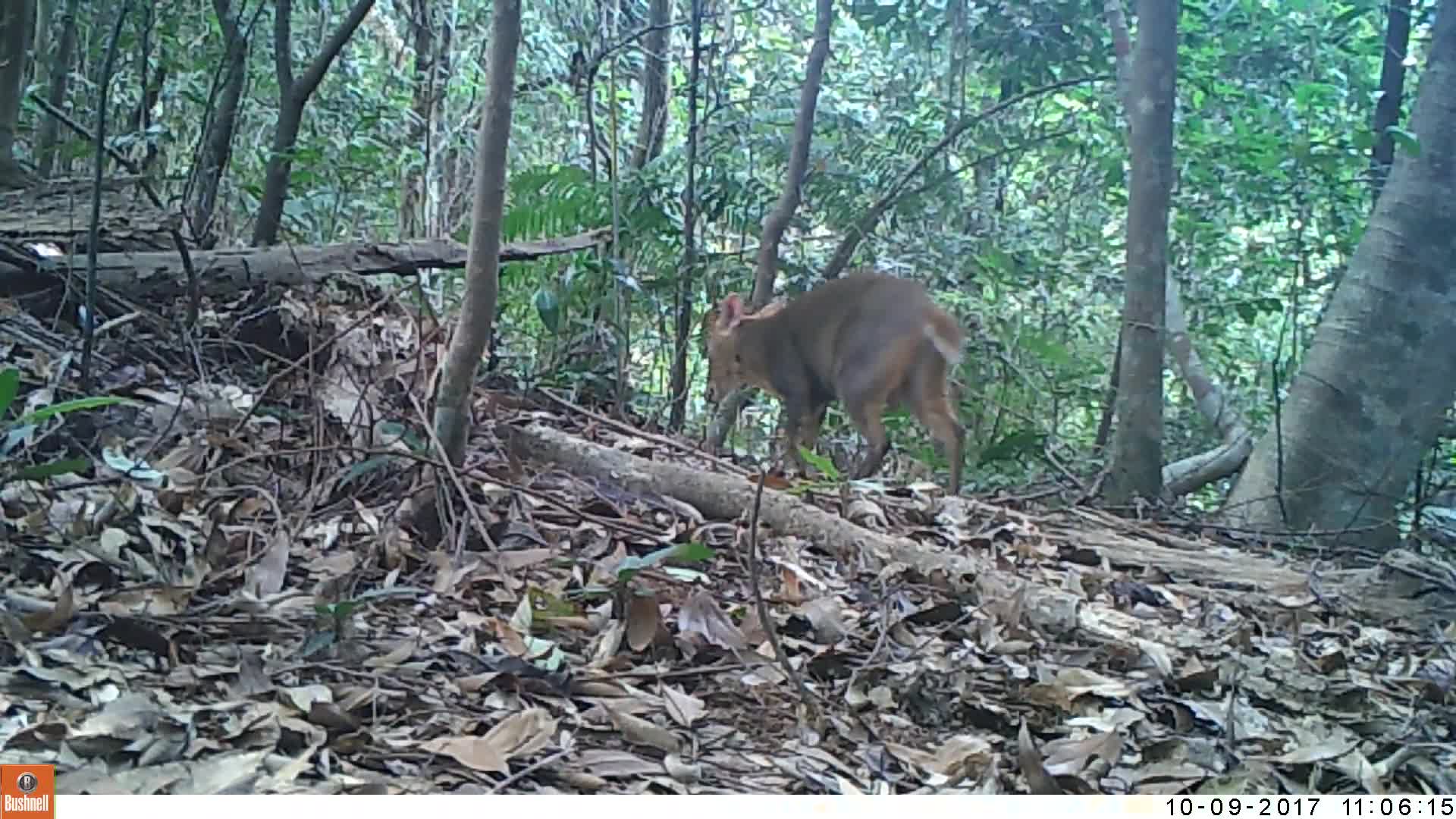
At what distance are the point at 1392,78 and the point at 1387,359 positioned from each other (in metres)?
1.28

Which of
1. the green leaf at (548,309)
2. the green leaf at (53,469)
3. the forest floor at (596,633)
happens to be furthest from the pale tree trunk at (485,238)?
the green leaf at (548,309)

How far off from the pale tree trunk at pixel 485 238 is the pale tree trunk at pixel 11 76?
185 cm

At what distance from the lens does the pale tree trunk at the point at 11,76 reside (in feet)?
11.8

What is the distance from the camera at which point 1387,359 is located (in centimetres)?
396

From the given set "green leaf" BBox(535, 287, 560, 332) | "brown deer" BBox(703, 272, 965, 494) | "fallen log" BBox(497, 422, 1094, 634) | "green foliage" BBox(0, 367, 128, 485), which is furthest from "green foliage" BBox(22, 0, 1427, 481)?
"green foliage" BBox(0, 367, 128, 485)

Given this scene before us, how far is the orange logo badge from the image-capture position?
137cm

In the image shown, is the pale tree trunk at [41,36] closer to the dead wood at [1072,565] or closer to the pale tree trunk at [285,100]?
the pale tree trunk at [285,100]

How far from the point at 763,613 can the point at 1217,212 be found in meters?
4.39

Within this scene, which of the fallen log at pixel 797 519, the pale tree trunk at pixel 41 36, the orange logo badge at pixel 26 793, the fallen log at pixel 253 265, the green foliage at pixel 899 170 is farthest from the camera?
the green foliage at pixel 899 170

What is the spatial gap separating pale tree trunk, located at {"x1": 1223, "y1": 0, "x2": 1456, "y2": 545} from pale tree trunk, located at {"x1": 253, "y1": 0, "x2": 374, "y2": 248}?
290cm

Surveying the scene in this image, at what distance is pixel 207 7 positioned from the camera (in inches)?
218
